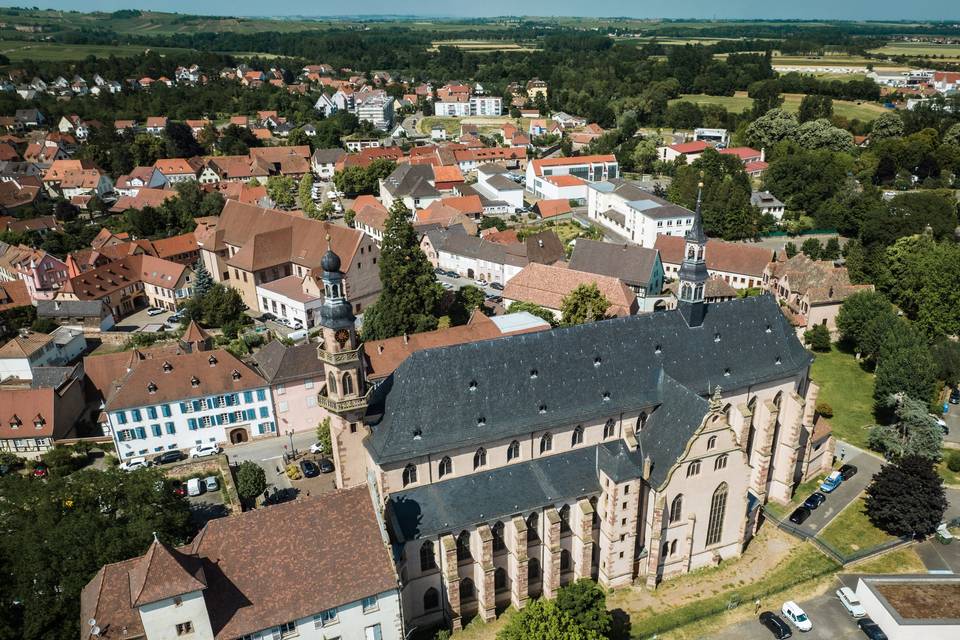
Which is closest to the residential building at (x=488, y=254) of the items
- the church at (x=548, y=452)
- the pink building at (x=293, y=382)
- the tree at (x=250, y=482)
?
the pink building at (x=293, y=382)

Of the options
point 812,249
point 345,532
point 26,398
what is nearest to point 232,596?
point 345,532

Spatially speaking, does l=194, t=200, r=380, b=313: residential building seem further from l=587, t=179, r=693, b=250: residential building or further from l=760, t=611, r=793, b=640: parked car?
l=760, t=611, r=793, b=640: parked car

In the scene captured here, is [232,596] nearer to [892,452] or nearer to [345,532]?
[345,532]

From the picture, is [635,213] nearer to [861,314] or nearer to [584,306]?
[861,314]

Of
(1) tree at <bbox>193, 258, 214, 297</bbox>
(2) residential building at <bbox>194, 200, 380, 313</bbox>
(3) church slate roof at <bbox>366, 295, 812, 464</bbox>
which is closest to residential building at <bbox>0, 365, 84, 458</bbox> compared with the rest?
(1) tree at <bbox>193, 258, 214, 297</bbox>

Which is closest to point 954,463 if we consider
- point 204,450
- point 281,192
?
point 204,450
